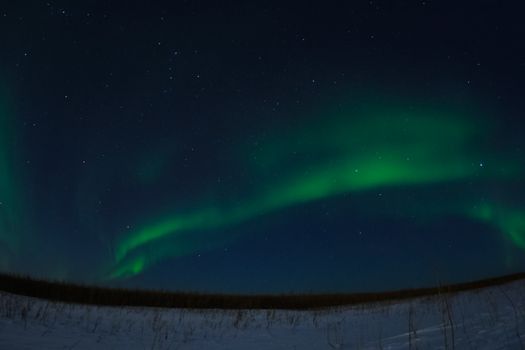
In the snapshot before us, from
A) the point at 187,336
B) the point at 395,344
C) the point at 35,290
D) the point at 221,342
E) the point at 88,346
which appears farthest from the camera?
the point at 35,290

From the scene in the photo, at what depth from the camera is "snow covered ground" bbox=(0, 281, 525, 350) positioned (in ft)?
16.7

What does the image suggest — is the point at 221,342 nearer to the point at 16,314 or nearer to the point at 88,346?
the point at 88,346

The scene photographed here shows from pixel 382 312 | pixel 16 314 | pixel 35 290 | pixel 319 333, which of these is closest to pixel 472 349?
pixel 319 333

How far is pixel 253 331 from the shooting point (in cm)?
861

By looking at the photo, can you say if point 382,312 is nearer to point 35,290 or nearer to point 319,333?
point 319,333

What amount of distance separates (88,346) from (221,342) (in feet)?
7.92

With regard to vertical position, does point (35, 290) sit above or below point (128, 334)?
above

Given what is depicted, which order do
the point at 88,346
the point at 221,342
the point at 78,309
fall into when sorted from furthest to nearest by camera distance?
the point at 78,309 → the point at 221,342 → the point at 88,346

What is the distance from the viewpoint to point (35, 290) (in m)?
→ 16.2

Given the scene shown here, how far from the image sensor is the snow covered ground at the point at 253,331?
16.7 feet

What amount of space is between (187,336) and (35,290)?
12.0 metres

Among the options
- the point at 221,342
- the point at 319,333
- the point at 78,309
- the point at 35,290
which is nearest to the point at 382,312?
the point at 319,333

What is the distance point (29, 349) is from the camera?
5.58 m

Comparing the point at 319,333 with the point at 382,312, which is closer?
the point at 319,333
